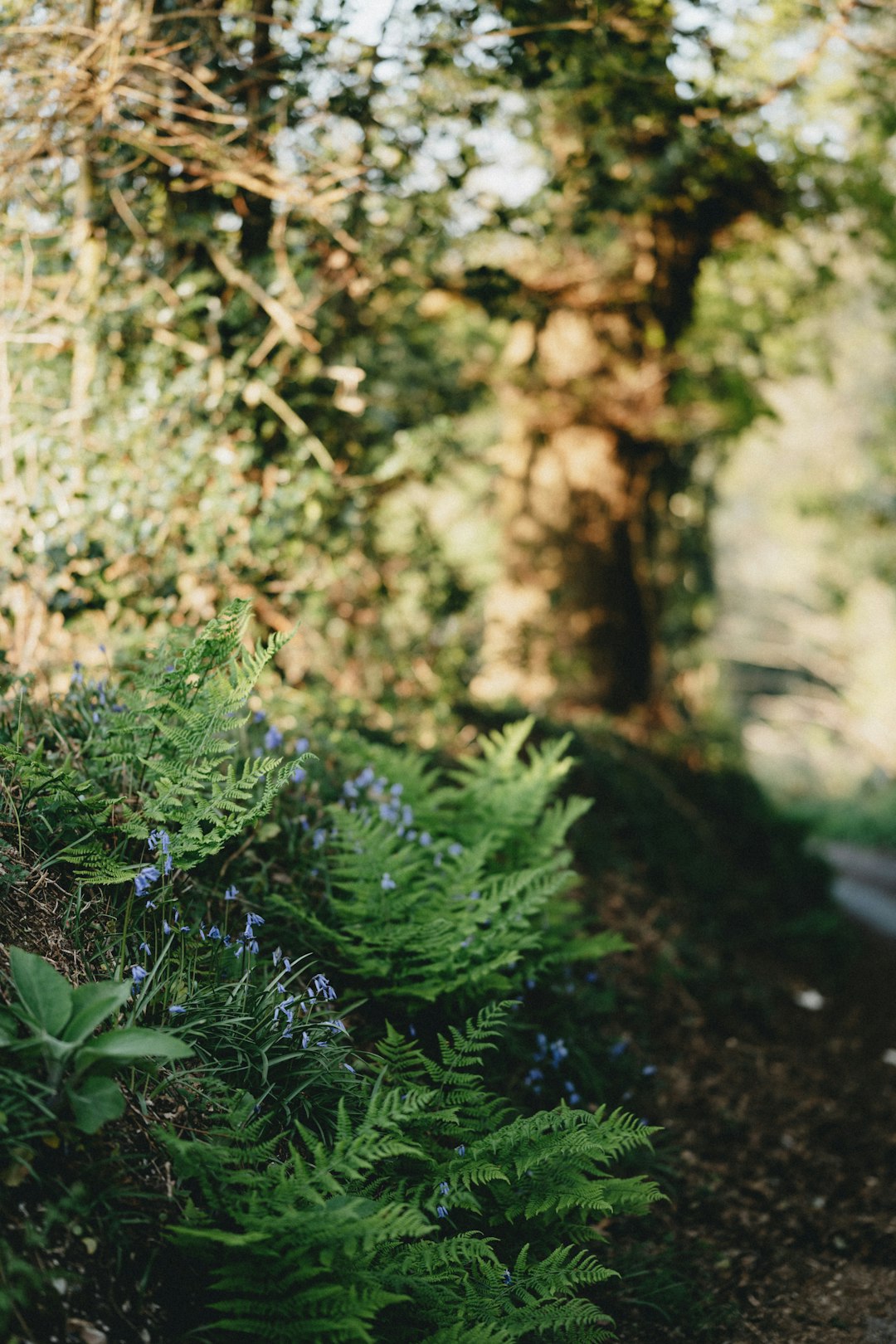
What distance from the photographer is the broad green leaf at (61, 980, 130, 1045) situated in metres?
1.95

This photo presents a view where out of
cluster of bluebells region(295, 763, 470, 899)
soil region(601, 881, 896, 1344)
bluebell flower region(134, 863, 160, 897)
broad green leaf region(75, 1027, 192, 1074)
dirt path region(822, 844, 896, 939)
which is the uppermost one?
broad green leaf region(75, 1027, 192, 1074)

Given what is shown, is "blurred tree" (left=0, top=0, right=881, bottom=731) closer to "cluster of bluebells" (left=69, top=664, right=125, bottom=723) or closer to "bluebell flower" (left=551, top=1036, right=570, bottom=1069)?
"cluster of bluebells" (left=69, top=664, right=125, bottom=723)

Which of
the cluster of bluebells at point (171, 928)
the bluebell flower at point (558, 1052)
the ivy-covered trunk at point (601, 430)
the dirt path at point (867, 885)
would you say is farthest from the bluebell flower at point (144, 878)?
the dirt path at point (867, 885)

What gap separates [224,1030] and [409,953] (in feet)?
2.83

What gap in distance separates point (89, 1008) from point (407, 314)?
5.20 metres

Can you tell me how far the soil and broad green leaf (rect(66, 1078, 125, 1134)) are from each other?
1.86 meters

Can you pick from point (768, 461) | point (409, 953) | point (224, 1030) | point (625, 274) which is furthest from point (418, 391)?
point (768, 461)

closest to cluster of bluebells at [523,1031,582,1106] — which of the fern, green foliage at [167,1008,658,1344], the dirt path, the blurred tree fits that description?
the fern

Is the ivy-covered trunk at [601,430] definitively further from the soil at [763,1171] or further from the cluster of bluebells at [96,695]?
the cluster of bluebells at [96,695]

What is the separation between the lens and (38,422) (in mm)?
4684

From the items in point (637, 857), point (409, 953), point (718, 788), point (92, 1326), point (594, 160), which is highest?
point (594, 160)

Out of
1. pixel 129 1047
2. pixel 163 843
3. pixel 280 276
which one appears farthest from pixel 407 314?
pixel 129 1047

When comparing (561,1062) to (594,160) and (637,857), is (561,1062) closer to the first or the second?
(637,857)

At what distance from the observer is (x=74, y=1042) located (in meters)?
1.91
